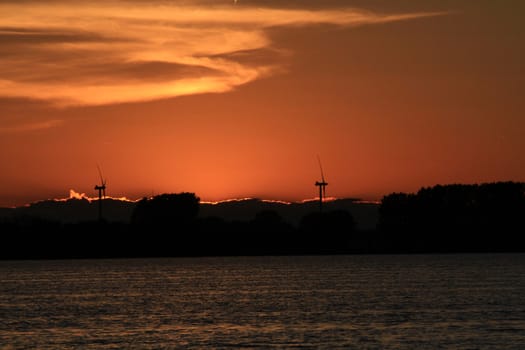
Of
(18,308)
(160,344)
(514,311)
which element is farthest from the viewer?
(18,308)

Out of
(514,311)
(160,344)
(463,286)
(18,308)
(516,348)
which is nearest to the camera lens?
(516,348)

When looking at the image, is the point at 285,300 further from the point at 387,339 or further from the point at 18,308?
the point at 387,339

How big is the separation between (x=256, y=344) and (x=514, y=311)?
44126mm

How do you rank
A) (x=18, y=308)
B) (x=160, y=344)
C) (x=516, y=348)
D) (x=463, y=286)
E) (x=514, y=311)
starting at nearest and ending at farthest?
(x=516, y=348), (x=160, y=344), (x=514, y=311), (x=18, y=308), (x=463, y=286)

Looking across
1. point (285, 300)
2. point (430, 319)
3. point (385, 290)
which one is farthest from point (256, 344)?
point (385, 290)

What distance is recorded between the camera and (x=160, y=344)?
93938 millimetres

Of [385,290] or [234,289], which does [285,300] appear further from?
[234,289]

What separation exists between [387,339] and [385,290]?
8505 cm

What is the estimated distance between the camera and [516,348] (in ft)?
287

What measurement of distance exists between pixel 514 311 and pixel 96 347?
54.7 m

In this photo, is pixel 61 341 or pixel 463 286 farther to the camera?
pixel 463 286

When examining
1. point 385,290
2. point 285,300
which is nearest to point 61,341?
point 285,300

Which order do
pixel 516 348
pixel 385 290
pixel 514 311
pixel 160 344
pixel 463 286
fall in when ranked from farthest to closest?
pixel 463 286 < pixel 385 290 < pixel 514 311 < pixel 160 344 < pixel 516 348

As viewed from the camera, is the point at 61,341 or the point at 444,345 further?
the point at 61,341
